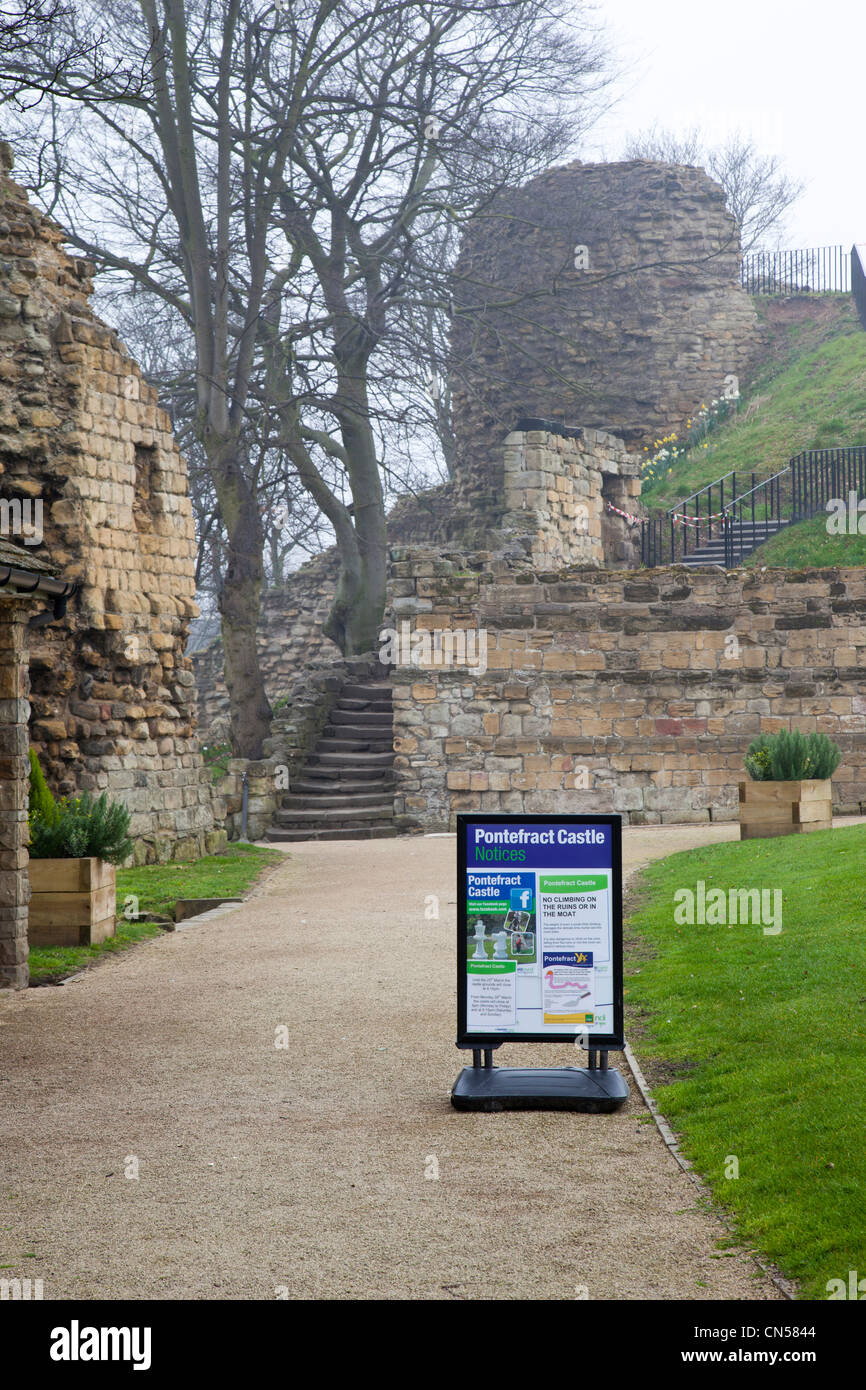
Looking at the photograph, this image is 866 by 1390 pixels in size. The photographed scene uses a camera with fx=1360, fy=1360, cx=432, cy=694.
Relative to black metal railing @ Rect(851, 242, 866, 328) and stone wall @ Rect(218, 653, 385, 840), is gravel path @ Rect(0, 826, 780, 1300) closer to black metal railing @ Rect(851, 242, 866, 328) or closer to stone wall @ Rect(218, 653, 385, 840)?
stone wall @ Rect(218, 653, 385, 840)

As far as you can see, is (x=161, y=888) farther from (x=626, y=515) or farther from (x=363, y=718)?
(x=626, y=515)

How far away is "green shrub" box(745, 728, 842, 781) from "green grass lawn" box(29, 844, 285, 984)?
18.3 ft

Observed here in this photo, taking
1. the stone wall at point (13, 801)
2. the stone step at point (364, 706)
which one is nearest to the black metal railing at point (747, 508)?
the stone step at point (364, 706)

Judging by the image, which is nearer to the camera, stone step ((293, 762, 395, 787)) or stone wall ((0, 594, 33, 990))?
stone wall ((0, 594, 33, 990))

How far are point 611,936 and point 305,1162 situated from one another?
1.79 m

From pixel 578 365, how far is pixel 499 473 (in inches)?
272

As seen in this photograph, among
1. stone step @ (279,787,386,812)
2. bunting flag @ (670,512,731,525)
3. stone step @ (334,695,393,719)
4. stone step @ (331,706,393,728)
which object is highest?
bunting flag @ (670,512,731,525)

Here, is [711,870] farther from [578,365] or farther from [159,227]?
[578,365]

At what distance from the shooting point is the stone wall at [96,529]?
14.1 metres

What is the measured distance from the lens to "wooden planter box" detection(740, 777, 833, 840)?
14312mm

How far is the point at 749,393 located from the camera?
32.9 metres

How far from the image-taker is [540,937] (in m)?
6.27

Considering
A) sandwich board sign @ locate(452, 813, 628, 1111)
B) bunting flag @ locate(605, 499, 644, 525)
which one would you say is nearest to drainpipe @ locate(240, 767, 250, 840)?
bunting flag @ locate(605, 499, 644, 525)
